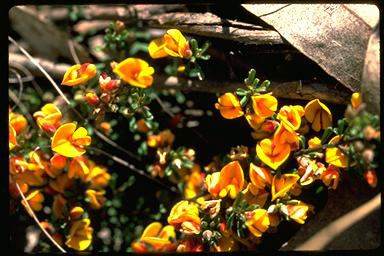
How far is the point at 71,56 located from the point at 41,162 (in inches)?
34.8

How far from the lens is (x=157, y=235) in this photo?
99.3 inches

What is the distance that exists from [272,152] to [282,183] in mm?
130

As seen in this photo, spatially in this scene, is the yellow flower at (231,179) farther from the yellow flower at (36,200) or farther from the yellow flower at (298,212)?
the yellow flower at (36,200)

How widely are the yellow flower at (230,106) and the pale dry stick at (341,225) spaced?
1.89 feet

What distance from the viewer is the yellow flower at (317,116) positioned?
2.21 metres

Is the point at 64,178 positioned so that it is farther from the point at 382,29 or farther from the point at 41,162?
the point at 382,29

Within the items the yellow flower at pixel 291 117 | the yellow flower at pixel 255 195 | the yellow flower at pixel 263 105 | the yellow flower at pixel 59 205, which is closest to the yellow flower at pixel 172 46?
the yellow flower at pixel 263 105

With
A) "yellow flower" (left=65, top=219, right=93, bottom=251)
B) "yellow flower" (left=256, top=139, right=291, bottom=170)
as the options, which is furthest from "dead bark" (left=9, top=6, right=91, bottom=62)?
"yellow flower" (left=256, top=139, right=291, bottom=170)

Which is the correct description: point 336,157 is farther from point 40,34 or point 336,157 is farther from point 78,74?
point 40,34

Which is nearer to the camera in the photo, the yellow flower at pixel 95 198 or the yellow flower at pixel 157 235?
the yellow flower at pixel 157 235

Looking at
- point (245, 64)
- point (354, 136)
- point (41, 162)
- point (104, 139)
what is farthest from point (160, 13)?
point (354, 136)

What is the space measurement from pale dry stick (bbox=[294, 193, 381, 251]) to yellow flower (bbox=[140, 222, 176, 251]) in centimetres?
61

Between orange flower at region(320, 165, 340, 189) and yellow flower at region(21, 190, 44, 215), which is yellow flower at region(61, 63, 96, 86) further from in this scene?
orange flower at region(320, 165, 340, 189)

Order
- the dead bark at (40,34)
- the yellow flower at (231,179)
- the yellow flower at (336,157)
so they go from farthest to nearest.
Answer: the dead bark at (40,34) → the yellow flower at (231,179) → the yellow flower at (336,157)
